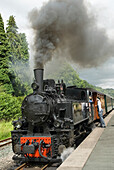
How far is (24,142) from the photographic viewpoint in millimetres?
→ 6145

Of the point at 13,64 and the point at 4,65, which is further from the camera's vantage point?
the point at 13,64

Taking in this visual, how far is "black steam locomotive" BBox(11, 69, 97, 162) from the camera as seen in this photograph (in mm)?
5902

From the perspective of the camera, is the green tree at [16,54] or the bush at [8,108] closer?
the bush at [8,108]

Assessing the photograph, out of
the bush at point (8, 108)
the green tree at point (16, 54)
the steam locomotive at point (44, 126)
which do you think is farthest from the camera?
the green tree at point (16, 54)

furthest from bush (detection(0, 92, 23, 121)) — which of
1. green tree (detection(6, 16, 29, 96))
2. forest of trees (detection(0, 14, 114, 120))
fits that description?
green tree (detection(6, 16, 29, 96))

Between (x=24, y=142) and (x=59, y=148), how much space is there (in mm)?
1141

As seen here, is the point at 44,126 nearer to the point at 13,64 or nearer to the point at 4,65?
the point at 4,65

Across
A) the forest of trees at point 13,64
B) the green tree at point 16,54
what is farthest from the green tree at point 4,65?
the green tree at point 16,54

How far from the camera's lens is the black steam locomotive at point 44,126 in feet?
19.4

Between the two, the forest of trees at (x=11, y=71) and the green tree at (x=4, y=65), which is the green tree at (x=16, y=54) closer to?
the forest of trees at (x=11, y=71)

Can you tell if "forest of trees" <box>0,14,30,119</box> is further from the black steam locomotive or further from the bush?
the black steam locomotive

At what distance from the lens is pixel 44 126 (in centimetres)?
625

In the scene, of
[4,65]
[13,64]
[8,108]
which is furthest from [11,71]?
[8,108]

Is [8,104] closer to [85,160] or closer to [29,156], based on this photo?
[29,156]
